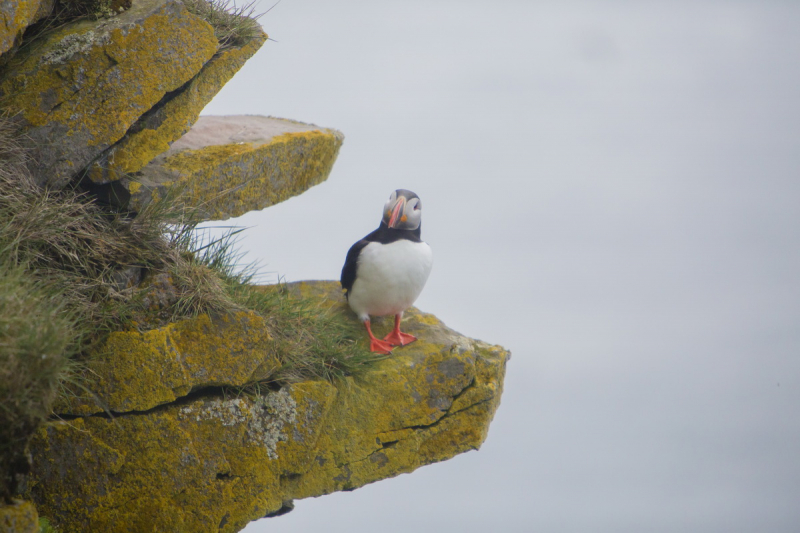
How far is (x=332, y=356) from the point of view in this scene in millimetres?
5555

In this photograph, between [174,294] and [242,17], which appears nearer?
[174,294]

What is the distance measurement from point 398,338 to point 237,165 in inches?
76.0

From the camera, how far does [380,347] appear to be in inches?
236

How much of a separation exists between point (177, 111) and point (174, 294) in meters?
1.44

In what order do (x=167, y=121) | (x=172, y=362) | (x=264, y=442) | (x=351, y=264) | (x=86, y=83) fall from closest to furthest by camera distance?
(x=172, y=362) → (x=86, y=83) → (x=264, y=442) → (x=167, y=121) → (x=351, y=264)

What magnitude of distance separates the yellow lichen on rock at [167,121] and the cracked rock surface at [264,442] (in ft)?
5.02

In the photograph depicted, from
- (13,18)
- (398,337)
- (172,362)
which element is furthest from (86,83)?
(398,337)

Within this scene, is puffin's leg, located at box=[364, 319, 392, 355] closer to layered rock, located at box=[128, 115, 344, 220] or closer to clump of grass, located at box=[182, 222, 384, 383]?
clump of grass, located at box=[182, 222, 384, 383]

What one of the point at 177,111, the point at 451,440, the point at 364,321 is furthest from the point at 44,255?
the point at 451,440

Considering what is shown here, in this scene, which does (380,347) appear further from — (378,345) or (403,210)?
(403,210)

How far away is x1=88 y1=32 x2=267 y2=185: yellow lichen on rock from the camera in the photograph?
508 centimetres

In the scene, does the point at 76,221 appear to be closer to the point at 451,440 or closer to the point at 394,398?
the point at 394,398

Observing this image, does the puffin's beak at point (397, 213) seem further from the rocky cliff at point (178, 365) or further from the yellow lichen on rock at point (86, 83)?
the yellow lichen on rock at point (86, 83)

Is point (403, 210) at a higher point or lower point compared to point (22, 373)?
higher
